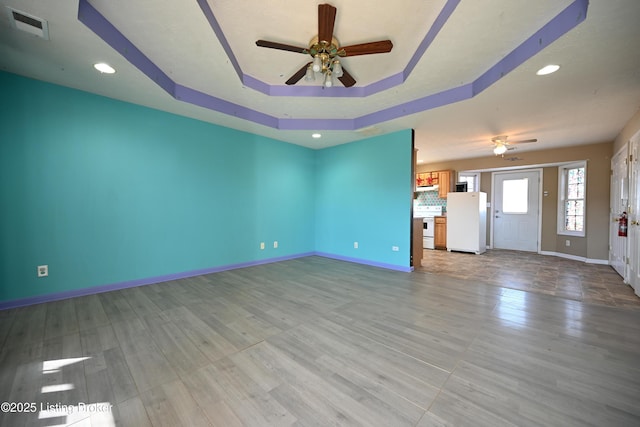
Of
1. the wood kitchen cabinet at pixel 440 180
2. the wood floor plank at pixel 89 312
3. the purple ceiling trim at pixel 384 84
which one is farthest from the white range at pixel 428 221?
the wood floor plank at pixel 89 312

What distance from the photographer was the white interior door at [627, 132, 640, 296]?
10.4ft

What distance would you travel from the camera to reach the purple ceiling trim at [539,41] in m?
1.74

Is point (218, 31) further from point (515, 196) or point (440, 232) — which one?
point (515, 196)

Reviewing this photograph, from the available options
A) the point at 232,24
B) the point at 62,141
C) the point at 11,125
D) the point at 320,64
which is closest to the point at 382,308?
the point at 320,64

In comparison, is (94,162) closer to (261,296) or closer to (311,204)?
(261,296)

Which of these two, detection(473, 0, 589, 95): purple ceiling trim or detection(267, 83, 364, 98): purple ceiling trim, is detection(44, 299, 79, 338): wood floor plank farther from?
detection(473, 0, 589, 95): purple ceiling trim

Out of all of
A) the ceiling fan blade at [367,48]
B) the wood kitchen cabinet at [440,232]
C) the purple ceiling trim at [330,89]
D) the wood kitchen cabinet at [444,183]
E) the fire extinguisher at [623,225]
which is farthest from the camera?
the wood kitchen cabinet at [444,183]

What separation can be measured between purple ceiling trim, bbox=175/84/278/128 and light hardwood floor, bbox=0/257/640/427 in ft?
8.56

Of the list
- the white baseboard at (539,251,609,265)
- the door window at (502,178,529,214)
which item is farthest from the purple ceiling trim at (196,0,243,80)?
the white baseboard at (539,251,609,265)

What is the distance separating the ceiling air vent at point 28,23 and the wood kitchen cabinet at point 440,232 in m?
7.56

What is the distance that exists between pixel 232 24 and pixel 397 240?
12.6 feet

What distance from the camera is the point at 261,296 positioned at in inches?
117

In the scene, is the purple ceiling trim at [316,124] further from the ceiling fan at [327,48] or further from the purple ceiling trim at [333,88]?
the ceiling fan at [327,48]

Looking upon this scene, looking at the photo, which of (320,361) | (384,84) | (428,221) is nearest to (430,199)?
(428,221)
